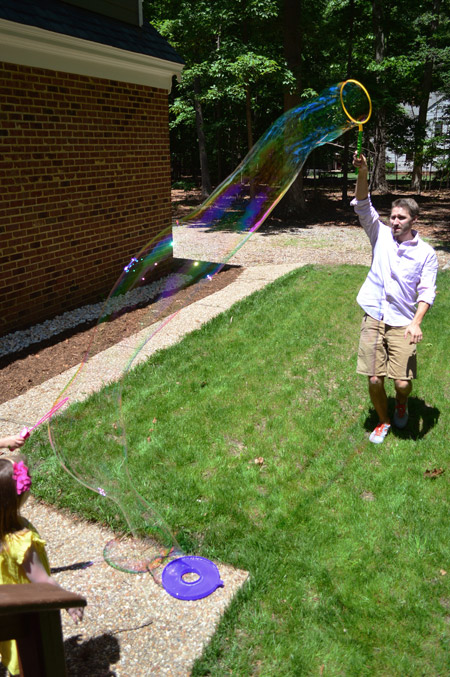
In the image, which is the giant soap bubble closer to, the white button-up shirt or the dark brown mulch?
the dark brown mulch

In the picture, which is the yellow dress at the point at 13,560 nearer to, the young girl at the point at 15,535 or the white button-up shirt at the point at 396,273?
the young girl at the point at 15,535

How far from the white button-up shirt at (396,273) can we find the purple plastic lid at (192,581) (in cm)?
216

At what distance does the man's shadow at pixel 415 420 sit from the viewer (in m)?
4.40

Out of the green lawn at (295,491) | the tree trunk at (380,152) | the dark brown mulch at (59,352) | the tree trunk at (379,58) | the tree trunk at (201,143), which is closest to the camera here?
the green lawn at (295,491)

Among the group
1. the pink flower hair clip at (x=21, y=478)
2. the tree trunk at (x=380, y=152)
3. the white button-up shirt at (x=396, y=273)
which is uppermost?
the tree trunk at (x=380, y=152)

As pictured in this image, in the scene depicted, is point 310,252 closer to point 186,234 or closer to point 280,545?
point 186,234

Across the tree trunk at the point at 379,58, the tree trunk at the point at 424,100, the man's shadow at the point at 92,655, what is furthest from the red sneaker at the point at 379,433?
the tree trunk at the point at 424,100

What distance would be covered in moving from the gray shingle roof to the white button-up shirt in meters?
4.57

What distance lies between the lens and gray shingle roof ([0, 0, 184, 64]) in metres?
6.12

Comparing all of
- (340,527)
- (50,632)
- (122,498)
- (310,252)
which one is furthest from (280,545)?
(310,252)

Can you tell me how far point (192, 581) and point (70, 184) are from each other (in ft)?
19.1

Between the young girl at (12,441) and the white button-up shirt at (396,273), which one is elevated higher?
the white button-up shirt at (396,273)

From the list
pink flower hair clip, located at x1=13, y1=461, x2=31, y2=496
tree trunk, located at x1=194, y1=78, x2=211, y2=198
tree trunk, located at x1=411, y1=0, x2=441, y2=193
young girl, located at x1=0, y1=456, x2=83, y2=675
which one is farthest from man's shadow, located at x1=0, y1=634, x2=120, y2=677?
tree trunk, located at x1=411, y1=0, x2=441, y2=193

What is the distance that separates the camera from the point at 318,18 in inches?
680
